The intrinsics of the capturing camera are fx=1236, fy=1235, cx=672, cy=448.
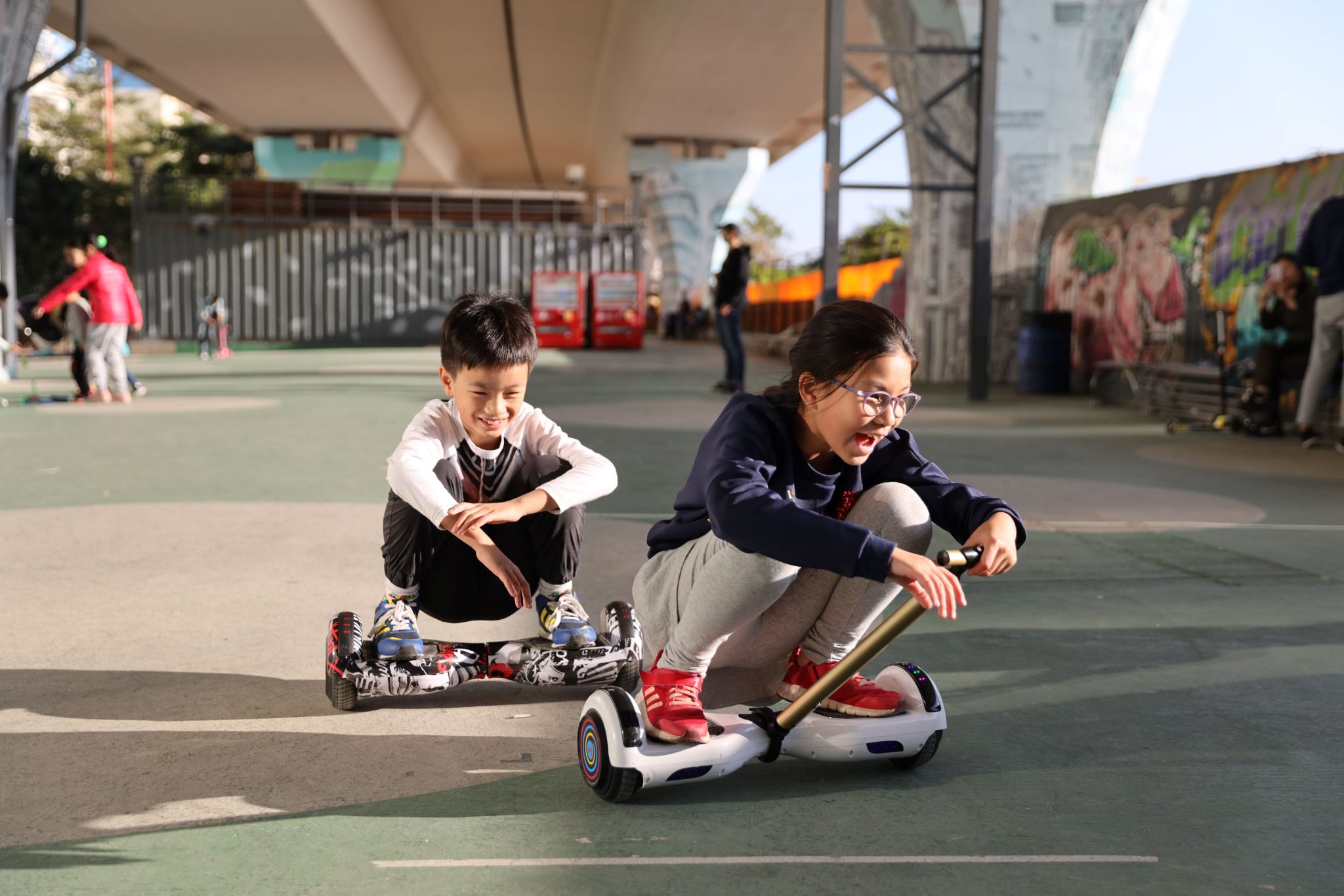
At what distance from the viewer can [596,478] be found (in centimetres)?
318

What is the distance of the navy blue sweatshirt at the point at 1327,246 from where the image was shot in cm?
923

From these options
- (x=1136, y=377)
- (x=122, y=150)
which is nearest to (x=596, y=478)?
(x=1136, y=377)

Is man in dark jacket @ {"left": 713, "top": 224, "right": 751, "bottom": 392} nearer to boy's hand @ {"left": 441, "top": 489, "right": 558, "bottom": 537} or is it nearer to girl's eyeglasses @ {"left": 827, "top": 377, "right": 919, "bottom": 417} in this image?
boy's hand @ {"left": 441, "top": 489, "right": 558, "bottom": 537}

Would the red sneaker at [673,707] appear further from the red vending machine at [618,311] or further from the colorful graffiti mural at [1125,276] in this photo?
the red vending machine at [618,311]

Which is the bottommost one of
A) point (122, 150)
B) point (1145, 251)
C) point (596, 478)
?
point (596, 478)

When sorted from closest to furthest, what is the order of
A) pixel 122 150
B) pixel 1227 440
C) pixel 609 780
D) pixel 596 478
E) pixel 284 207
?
pixel 609 780 → pixel 596 478 → pixel 1227 440 → pixel 284 207 → pixel 122 150

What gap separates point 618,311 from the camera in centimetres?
2806

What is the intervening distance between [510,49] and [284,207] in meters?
7.31

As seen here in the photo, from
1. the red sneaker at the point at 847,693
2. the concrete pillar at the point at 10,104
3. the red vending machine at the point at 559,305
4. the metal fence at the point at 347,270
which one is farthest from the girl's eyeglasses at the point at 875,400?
the metal fence at the point at 347,270

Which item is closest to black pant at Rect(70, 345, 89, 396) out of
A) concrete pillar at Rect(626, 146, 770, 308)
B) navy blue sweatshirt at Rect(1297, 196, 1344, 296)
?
navy blue sweatshirt at Rect(1297, 196, 1344, 296)

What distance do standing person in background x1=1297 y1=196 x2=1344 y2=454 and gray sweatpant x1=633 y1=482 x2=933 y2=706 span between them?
312 inches

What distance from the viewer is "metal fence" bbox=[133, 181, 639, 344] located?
2983cm

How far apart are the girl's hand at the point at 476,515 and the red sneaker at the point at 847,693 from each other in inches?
29.9

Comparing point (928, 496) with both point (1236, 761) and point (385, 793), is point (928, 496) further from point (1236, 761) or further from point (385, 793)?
point (385, 793)
